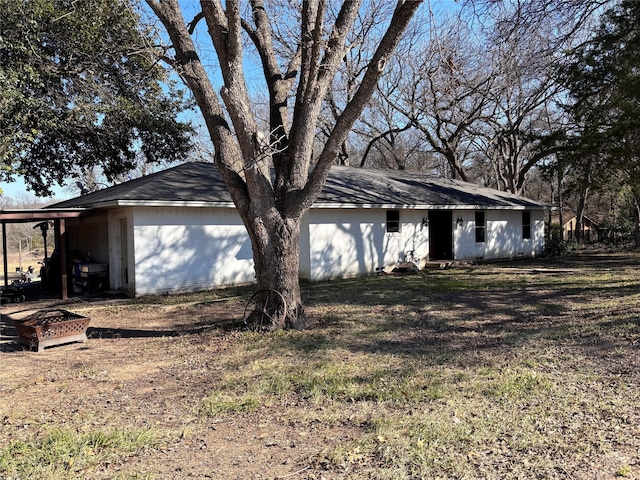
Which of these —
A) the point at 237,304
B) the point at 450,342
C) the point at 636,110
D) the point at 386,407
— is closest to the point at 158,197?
the point at 237,304

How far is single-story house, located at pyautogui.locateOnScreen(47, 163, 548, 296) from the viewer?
39.3ft

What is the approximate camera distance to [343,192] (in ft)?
51.1

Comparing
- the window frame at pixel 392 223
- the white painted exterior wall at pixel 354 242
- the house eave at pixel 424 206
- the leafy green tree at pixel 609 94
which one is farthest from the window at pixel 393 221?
the leafy green tree at pixel 609 94

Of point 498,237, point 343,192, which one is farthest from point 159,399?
point 498,237

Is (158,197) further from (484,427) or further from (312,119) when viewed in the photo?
(484,427)

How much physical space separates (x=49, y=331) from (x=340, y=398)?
4.55m

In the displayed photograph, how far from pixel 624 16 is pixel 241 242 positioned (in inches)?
444

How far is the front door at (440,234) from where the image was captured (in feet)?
61.6

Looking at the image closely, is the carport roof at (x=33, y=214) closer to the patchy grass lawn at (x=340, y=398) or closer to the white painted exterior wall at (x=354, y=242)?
the patchy grass lawn at (x=340, y=398)

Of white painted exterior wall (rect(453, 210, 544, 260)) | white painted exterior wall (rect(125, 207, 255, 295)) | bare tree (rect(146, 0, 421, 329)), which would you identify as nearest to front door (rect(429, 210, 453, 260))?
white painted exterior wall (rect(453, 210, 544, 260))

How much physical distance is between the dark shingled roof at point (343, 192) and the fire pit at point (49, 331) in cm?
467

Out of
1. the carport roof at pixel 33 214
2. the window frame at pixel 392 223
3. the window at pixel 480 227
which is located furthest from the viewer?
the window at pixel 480 227

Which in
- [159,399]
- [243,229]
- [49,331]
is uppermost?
[243,229]

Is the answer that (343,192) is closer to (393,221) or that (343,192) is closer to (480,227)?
(393,221)
